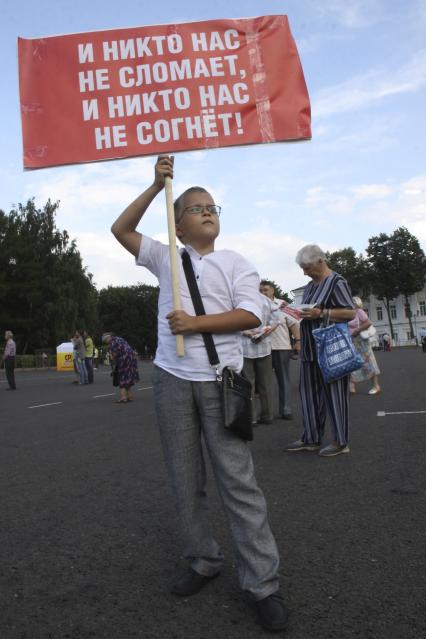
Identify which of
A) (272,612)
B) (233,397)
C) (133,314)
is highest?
(133,314)

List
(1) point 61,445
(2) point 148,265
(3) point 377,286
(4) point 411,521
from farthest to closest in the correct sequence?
1. (3) point 377,286
2. (1) point 61,445
3. (4) point 411,521
4. (2) point 148,265

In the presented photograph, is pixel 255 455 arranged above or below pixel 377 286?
below

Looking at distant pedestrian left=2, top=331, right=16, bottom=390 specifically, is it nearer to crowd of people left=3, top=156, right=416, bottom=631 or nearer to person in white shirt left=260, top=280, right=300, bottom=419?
person in white shirt left=260, top=280, right=300, bottom=419

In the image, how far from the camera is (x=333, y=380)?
5.84 m

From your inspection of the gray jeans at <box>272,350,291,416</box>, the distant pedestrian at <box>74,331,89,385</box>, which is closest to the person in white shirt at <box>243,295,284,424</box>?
the gray jeans at <box>272,350,291,416</box>

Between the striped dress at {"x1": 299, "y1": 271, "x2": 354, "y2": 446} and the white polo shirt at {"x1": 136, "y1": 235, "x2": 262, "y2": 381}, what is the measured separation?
3076 mm

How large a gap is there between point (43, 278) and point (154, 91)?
58232mm

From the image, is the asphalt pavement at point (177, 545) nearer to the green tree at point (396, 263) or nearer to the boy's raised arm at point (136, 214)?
the boy's raised arm at point (136, 214)

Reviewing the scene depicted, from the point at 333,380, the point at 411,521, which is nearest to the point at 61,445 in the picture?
the point at 333,380

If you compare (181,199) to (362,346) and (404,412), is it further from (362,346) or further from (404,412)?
(362,346)

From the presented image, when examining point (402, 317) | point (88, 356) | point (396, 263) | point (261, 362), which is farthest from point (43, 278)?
point (402, 317)

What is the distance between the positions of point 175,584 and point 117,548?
79 centimetres

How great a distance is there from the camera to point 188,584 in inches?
114

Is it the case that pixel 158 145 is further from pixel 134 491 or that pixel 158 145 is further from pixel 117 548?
pixel 134 491
